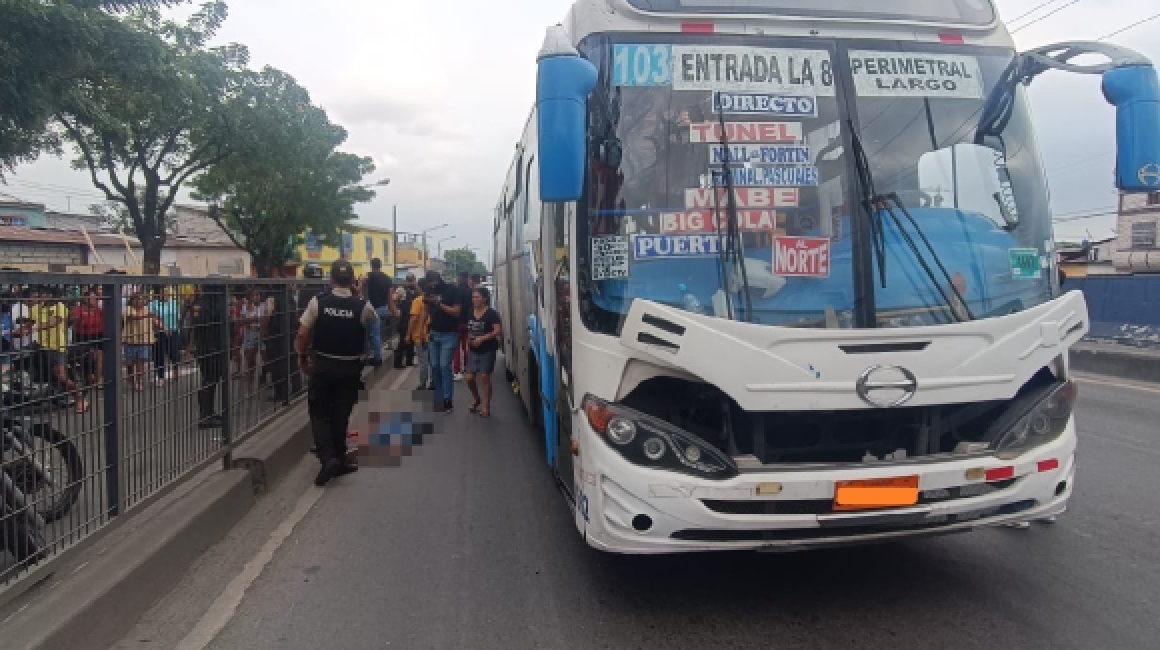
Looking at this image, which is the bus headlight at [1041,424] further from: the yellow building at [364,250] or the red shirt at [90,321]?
the yellow building at [364,250]

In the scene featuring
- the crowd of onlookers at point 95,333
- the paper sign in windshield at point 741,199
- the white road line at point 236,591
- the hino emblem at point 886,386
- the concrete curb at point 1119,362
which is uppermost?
the paper sign in windshield at point 741,199

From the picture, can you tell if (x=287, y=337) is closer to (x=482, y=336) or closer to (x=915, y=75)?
(x=482, y=336)

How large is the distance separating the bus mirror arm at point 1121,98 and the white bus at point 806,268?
0.05 feet

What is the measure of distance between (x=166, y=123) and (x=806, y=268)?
20.2 meters

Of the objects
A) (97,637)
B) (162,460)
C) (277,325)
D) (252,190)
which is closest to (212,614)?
(97,637)

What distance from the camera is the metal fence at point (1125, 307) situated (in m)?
15.8

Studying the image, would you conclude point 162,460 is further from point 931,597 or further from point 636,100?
point 931,597

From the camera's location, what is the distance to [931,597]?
402 cm

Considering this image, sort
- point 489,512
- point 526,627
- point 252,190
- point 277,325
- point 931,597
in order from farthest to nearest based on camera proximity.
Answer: point 252,190
point 277,325
point 489,512
point 931,597
point 526,627

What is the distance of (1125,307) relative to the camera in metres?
16.6

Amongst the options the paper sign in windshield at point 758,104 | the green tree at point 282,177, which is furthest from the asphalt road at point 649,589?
the green tree at point 282,177

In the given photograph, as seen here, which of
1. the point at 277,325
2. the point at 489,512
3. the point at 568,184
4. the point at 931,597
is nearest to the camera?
the point at 568,184

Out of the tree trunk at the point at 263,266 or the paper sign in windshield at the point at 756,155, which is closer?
the paper sign in windshield at the point at 756,155

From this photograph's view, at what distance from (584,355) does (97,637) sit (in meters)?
2.51
